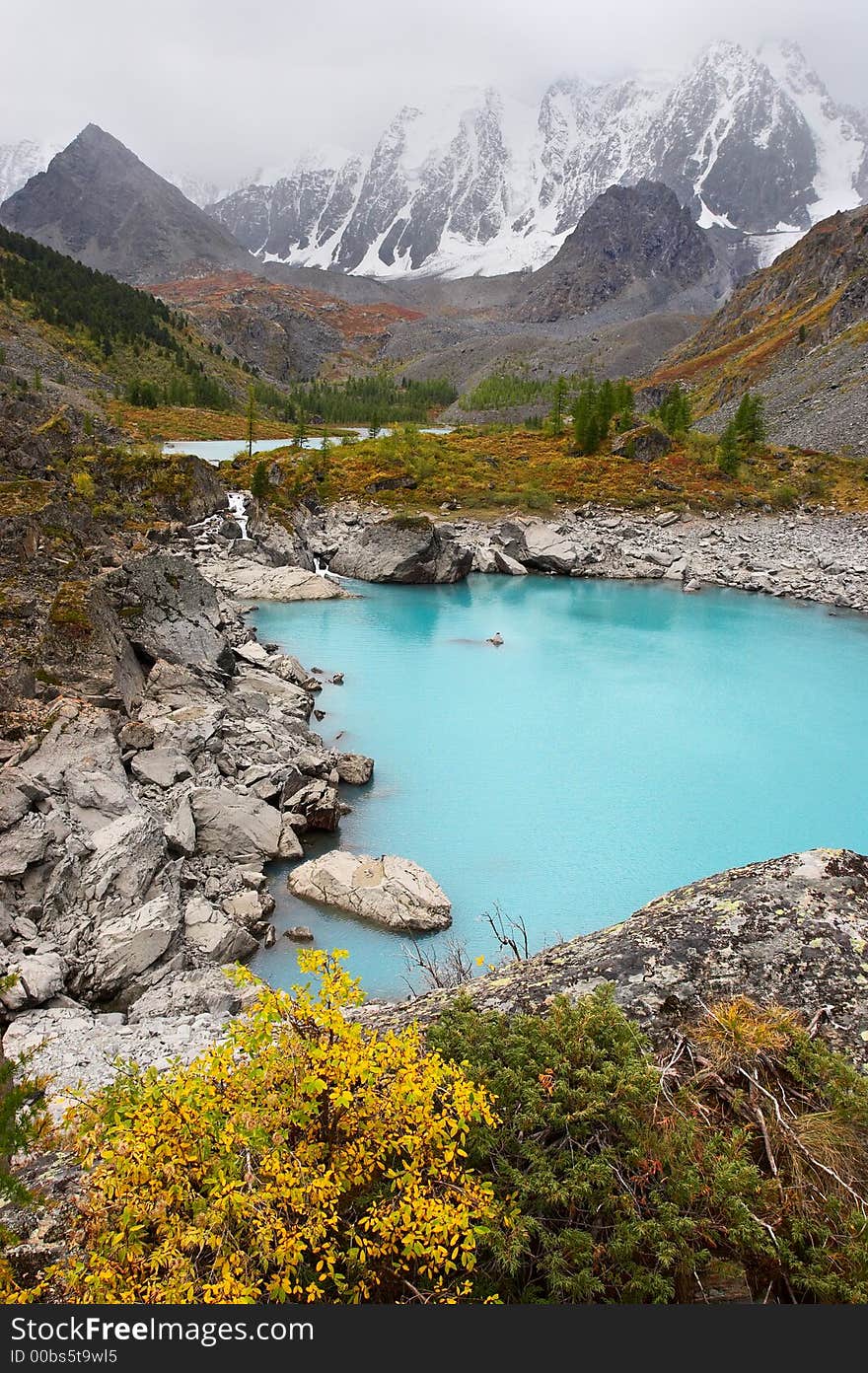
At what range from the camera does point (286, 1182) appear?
131 inches

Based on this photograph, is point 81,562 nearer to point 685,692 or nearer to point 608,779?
point 608,779

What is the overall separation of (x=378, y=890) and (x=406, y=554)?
3428cm

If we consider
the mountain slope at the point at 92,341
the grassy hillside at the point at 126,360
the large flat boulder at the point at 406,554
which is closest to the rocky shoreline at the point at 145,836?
the large flat boulder at the point at 406,554

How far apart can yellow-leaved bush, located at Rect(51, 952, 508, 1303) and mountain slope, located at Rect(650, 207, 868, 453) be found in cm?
7616

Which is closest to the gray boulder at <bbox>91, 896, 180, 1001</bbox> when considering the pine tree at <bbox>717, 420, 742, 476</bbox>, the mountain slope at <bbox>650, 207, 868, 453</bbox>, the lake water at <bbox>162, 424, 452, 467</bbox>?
the pine tree at <bbox>717, 420, 742, 476</bbox>

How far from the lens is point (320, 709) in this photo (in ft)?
81.3

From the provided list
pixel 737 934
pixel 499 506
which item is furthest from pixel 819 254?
pixel 737 934

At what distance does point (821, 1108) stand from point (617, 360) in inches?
7580

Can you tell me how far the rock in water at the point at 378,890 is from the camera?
13789 millimetres

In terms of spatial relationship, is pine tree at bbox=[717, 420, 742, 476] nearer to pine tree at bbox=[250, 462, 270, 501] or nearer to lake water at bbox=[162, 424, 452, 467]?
lake water at bbox=[162, 424, 452, 467]

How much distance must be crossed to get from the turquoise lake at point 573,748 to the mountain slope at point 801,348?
4502 cm

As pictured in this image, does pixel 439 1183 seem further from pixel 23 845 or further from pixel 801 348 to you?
pixel 801 348

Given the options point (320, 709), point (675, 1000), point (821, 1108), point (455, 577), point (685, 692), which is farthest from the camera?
point (455, 577)

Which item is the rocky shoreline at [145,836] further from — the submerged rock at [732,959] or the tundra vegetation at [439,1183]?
the tundra vegetation at [439,1183]
